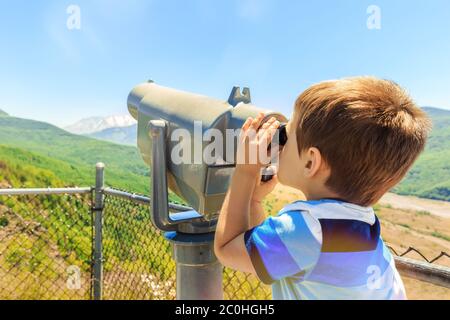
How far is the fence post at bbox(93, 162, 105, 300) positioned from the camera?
2.30m

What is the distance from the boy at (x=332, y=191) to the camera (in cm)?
74

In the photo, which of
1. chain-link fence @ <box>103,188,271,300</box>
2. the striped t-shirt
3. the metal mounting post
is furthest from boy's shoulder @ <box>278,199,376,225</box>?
chain-link fence @ <box>103,188,271,300</box>

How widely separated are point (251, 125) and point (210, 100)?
0.27 metres

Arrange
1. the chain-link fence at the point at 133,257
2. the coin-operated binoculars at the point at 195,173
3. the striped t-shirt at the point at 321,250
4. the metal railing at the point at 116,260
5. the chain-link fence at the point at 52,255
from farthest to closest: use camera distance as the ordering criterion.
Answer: the chain-link fence at the point at 52,255, the chain-link fence at the point at 133,257, the metal railing at the point at 116,260, the coin-operated binoculars at the point at 195,173, the striped t-shirt at the point at 321,250

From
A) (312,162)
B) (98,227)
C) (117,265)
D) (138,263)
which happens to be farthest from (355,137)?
(117,265)

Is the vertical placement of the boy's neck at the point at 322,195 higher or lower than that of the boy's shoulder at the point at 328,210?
higher

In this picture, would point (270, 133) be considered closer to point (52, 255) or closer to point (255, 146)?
point (255, 146)

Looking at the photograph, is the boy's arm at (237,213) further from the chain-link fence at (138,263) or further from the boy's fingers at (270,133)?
the chain-link fence at (138,263)

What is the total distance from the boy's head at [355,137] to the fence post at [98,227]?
5.55ft

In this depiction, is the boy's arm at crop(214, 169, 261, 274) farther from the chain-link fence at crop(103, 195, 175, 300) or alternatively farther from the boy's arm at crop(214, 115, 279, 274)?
the chain-link fence at crop(103, 195, 175, 300)

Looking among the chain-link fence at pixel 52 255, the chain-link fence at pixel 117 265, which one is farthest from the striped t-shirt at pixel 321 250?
the chain-link fence at pixel 52 255

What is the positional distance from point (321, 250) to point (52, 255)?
4.44 metres

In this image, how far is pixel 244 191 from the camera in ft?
2.69

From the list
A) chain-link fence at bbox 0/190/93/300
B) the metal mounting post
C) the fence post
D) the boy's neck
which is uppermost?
the boy's neck
